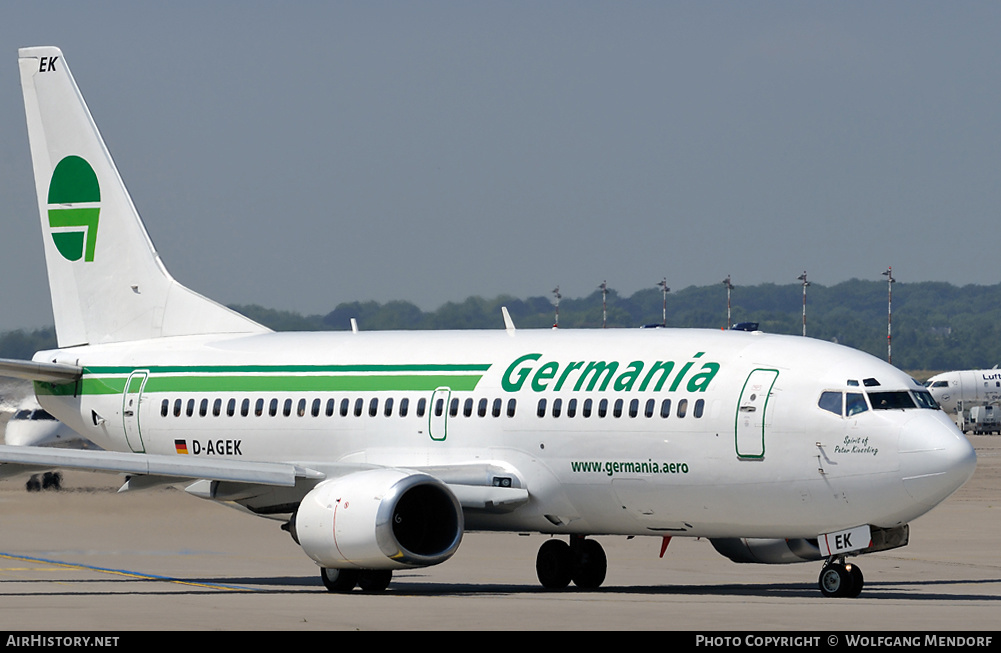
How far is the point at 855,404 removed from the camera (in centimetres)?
2592

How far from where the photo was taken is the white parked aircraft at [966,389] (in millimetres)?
148875

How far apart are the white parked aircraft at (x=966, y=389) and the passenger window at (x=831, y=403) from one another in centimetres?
12550

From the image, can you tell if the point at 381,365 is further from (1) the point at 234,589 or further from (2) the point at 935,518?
(2) the point at 935,518

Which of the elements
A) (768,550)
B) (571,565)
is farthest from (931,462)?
(571,565)

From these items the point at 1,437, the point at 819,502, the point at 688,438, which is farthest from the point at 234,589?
the point at 1,437

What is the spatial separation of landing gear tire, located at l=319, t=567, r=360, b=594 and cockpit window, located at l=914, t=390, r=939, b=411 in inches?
355

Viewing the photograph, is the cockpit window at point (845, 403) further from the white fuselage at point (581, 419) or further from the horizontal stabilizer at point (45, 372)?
the horizontal stabilizer at point (45, 372)

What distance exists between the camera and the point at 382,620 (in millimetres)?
21797

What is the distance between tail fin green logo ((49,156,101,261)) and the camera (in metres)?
35.4

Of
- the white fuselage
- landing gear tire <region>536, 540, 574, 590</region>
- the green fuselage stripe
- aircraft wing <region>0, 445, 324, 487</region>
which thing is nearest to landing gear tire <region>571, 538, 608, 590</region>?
landing gear tire <region>536, 540, 574, 590</region>

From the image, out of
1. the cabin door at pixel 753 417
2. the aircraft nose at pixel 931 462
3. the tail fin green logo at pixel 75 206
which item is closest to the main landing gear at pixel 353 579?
the cabin door at pixel 753 417

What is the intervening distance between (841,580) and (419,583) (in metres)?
7.90

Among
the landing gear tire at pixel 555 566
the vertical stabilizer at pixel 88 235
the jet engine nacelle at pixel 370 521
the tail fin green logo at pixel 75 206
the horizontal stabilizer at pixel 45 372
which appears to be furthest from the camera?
the tail fin green logo at pixel 75 206

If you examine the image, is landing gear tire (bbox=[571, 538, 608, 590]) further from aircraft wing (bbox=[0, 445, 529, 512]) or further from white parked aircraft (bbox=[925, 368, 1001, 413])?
white parked aircraft (bbox=[925, 368, 1001, 413])
